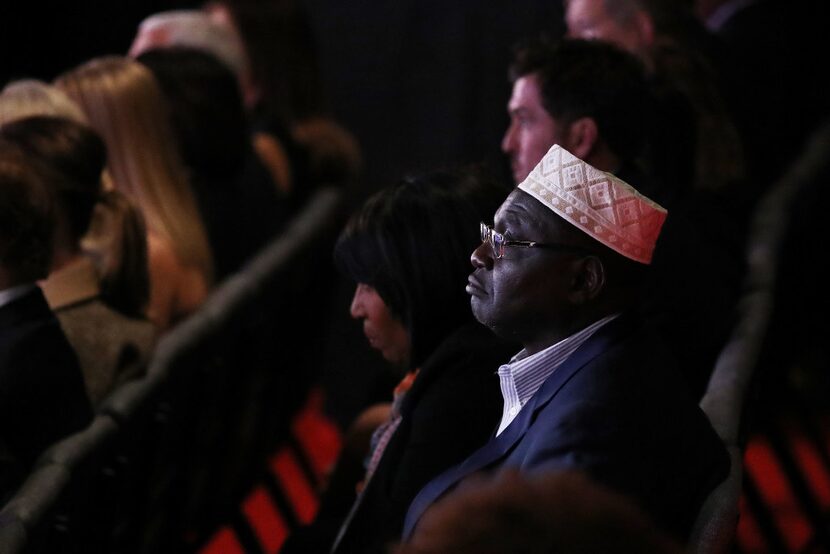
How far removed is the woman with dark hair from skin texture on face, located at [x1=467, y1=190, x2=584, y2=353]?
0.23 m

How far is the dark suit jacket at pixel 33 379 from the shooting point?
2.61 meters

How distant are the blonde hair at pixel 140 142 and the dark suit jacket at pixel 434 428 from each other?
58.7 inches

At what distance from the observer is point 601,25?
3795mm

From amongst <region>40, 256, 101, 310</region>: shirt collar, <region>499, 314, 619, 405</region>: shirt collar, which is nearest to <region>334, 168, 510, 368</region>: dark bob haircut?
<region>499, 314, 619, 405</region>: shirt collar

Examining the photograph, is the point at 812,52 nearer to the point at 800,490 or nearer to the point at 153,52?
the point at 800,490

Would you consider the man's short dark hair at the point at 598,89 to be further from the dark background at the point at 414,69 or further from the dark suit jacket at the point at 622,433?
the dark background at the point at 414,69

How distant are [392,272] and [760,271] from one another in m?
1.27

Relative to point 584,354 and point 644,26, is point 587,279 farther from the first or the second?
point 644,26

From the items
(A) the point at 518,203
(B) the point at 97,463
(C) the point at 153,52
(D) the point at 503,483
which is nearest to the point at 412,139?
(C) the point at 153,52

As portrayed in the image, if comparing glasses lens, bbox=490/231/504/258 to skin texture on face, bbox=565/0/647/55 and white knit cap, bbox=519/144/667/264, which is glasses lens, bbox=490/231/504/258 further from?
skin texture on face, bbox=565/0/647/55

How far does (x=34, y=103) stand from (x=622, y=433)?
2.05m

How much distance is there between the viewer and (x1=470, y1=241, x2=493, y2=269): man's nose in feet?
7.13

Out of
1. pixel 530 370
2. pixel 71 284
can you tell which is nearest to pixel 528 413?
pixel 530 370

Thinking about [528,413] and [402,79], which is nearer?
[528,413]
